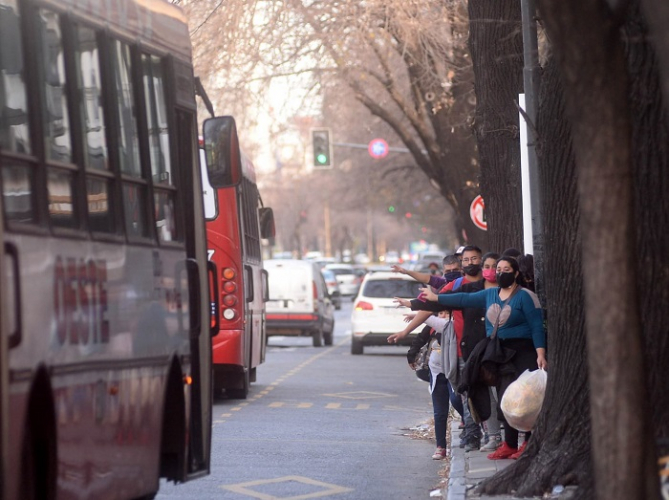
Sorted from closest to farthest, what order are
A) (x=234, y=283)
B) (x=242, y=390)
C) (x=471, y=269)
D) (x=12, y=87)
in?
(x=12, y=87) < (x=471, y=269) < (x=234, y=283) < (x=242, y=390)

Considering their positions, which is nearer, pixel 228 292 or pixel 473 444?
pixel 473 444

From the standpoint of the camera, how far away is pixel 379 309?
29.4 m

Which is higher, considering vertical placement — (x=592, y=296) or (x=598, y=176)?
(x=598, y=176)

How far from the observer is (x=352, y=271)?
224 feet

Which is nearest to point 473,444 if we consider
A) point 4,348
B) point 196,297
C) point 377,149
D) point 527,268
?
point 527,268

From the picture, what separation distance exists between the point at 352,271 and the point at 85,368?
62.0m

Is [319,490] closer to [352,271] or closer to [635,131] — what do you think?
[635,131]

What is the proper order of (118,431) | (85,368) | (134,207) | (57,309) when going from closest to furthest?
(57,309) → (85,368) → (118,431) → (134,207)

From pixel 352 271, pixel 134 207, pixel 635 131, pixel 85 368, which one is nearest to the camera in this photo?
pixel 85 368

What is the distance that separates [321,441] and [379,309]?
1567cm

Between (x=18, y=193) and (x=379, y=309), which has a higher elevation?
(x=18, y=193)

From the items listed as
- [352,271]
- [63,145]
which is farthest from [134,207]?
[352,271]

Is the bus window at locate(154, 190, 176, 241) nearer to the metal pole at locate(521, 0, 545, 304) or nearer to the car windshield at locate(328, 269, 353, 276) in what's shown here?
the metal pole at locate(521, 0, 545, 304)

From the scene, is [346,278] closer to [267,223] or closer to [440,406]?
[267,223]
